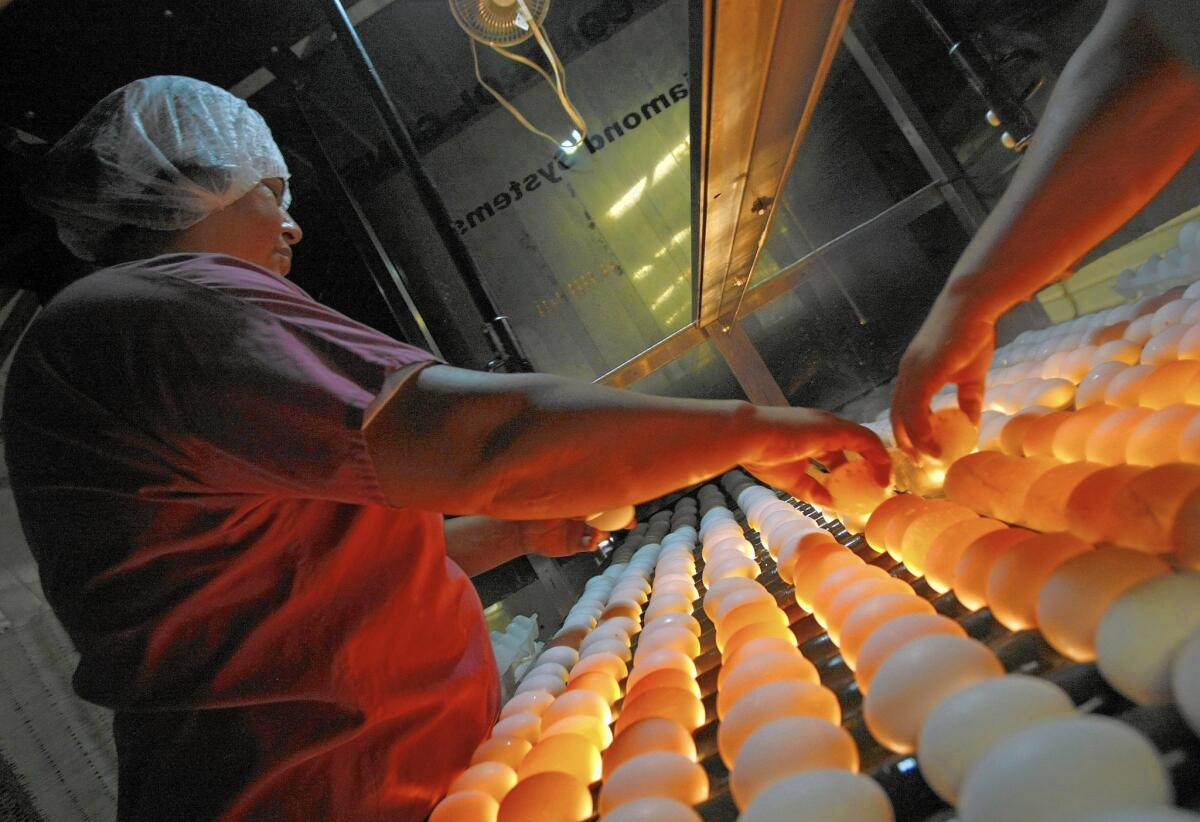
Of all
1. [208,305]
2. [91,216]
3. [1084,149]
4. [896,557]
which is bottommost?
[896,557]

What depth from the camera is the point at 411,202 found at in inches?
161

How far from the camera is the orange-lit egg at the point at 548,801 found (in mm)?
776

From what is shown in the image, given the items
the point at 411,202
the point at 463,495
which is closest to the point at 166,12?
the point at 411,202

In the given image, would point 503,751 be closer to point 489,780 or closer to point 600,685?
point 489,780

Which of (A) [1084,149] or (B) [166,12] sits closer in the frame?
(A) [1084,149]

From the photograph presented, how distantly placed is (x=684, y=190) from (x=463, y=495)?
333 cm

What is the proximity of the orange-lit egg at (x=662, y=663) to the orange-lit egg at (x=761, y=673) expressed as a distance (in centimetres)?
21

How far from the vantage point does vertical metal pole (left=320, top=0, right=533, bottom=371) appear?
230 cm

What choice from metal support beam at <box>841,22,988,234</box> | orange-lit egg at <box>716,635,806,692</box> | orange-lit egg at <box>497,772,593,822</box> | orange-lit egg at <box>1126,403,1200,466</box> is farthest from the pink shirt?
metal support beam at <box>841,22,988,234</box>

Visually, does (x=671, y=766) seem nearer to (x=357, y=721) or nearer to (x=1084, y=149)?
(x=357, y=721)

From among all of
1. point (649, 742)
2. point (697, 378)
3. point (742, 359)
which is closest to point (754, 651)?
point (649, 742)

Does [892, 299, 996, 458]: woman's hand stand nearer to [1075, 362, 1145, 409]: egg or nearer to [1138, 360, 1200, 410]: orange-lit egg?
[1138, 360, 1200, 410]: orange-lit egg

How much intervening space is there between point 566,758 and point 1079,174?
3.34ft

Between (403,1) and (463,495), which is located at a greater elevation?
(403,1)
